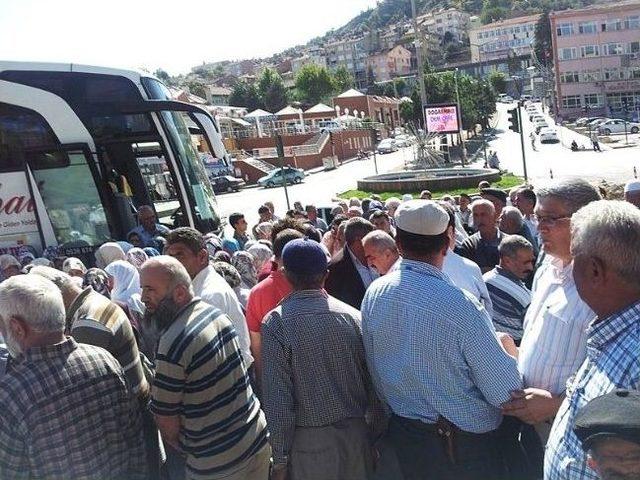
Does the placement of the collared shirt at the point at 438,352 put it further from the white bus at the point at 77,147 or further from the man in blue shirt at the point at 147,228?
the white bus at the point at 77,147

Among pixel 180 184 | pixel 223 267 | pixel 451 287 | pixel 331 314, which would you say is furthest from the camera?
pixel 180 184

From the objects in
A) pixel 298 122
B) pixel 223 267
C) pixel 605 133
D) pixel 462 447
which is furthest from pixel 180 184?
pixel 298 122

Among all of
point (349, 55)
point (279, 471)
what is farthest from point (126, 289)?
point (349, 55)

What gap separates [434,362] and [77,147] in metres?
8.42

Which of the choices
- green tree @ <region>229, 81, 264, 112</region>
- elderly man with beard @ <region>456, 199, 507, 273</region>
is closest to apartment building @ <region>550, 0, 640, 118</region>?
green tree @ <region>229, 81, 264, 112</region>

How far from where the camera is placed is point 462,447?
9.23 feet

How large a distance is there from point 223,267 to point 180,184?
18.3ft

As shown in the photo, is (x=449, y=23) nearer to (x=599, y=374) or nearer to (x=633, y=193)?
(x=633, y=193)

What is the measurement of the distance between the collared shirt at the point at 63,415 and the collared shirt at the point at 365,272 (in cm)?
240

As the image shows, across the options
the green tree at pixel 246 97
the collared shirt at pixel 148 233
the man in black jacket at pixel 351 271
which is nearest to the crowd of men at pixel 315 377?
the man in black jacket at pixel 351 271

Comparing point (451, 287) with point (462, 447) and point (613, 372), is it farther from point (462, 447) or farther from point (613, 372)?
point (613, 372)

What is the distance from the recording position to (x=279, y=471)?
3.24m

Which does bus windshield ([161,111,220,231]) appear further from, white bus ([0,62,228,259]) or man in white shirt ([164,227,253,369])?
man in white shirt ([164,227,253,369])

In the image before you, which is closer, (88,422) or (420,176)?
(88,422)
